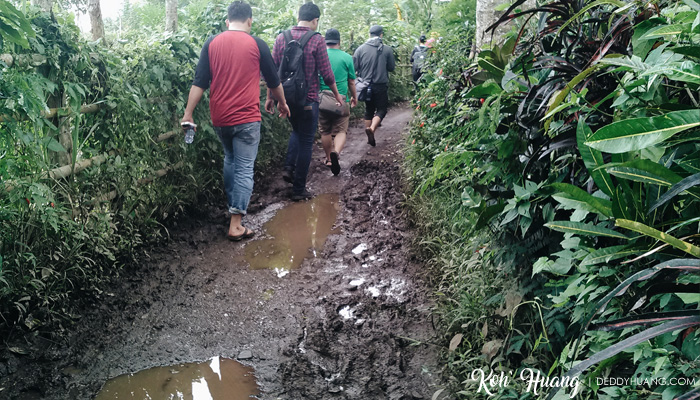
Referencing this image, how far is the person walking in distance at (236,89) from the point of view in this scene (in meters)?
4.98

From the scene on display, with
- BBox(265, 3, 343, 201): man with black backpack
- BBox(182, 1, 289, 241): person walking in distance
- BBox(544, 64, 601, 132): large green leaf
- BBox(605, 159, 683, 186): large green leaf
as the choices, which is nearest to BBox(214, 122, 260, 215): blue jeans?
BBox(182, 1, 289, 241): person walking in distance

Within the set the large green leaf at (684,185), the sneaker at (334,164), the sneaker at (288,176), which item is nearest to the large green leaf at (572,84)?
the large green leaf at (684,185)

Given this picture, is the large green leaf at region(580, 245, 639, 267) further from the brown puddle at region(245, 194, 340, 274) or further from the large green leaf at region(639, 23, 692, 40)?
the brown puddle at region(245, 194, 340, 274)

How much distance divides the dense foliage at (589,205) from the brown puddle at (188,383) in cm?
121

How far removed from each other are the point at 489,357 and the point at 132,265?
2918mm

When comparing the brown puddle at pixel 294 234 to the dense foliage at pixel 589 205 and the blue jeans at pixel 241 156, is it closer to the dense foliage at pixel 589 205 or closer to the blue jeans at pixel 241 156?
the blue jeans at pixel 241 156

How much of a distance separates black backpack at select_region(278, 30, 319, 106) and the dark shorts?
122 inches

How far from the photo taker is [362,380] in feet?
10.4

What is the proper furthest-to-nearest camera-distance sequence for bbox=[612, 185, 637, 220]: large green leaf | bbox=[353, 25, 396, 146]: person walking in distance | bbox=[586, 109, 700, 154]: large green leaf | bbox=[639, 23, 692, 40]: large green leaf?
bbox=[353, 25, 396, 146]: person walking in distance → bbox=[612, 185, 637, 220]: large green leaf → bbox=[639, 23, 692, 40]: large green leaf → bbox=[586, 109, 700, 154]: large green leaf

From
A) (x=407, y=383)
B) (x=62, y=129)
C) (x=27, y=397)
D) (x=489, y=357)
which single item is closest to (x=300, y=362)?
(x=407, y=383)

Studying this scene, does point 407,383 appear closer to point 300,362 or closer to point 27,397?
point 300,362

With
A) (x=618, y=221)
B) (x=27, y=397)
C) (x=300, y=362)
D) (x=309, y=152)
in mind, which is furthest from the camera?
(x=309, y=152)

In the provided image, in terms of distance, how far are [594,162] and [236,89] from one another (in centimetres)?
378

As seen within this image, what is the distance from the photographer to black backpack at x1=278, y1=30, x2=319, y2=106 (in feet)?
19.7
